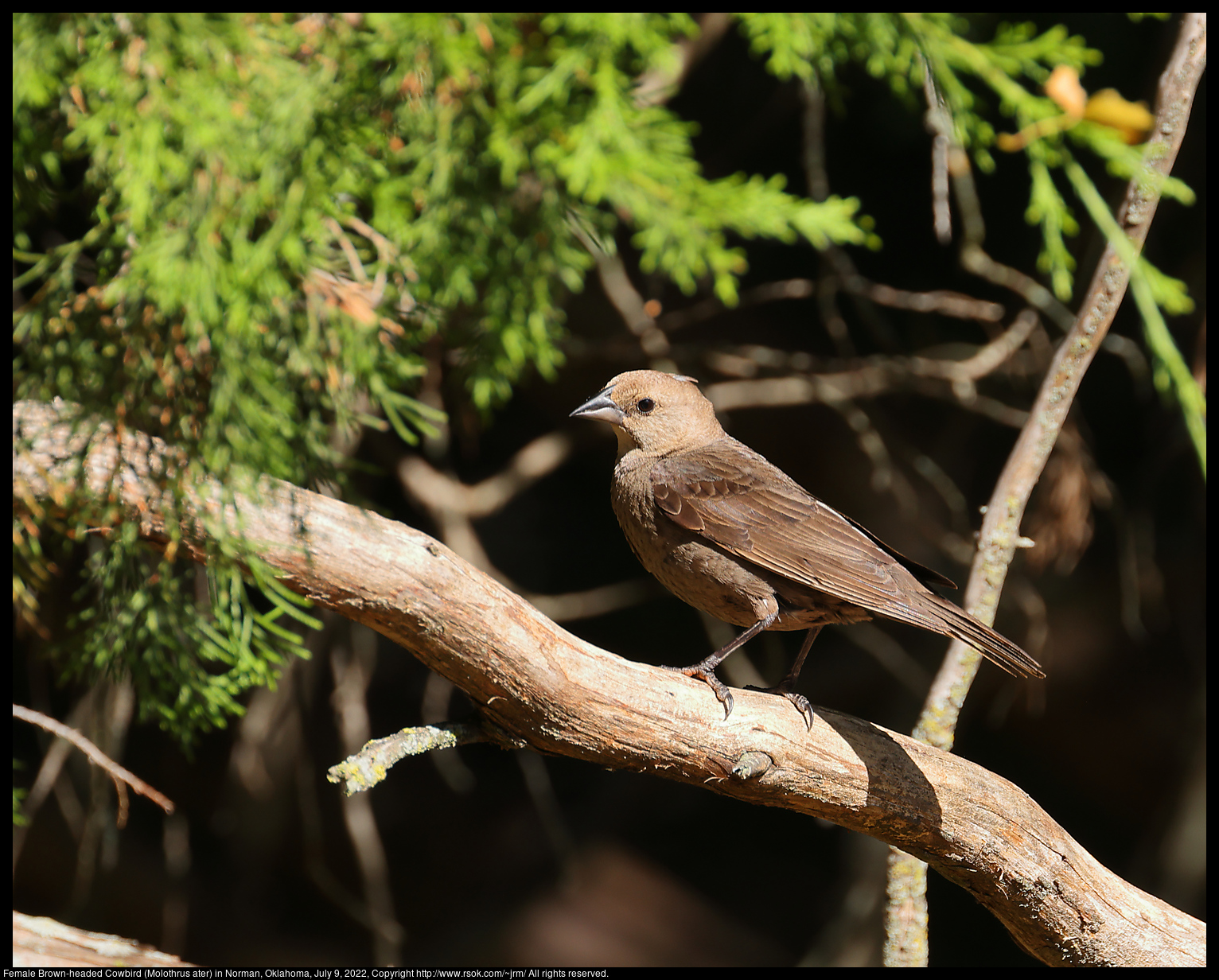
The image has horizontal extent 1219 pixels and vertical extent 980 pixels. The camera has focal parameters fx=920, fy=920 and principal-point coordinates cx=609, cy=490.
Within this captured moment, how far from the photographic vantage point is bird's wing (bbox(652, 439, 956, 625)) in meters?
2.47

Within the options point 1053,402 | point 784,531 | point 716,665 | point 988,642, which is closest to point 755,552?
point 784,531

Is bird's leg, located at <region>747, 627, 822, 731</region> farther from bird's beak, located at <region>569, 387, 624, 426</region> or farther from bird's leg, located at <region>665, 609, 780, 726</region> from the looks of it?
bird's beak, located at <region>569, 387, 624, 426</region>

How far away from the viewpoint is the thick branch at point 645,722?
2010 mm

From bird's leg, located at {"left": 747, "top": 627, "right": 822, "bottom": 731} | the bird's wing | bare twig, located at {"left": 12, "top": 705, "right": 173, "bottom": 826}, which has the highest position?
the bird's wing

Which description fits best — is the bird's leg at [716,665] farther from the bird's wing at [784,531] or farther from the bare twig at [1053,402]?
the bare twig at [1053,402]

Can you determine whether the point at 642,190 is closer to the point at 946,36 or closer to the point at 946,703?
the point at 946,36

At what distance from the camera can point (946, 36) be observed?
108 inches

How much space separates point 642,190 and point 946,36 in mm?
1050

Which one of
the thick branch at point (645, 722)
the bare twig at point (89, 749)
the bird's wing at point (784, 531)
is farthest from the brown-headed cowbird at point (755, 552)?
the bare twig at point (89, 749)

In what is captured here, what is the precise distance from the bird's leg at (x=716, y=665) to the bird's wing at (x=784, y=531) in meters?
0.18

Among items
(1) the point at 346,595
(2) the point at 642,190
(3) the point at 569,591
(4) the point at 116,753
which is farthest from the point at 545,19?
(3) the point at 569,591

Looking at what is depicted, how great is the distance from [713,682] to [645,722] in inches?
10.6

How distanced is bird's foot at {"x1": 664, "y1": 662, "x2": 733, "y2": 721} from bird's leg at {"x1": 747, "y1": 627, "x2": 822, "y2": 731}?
17 centimetres

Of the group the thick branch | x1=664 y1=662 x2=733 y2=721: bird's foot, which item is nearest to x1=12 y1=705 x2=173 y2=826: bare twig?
the thick branch
